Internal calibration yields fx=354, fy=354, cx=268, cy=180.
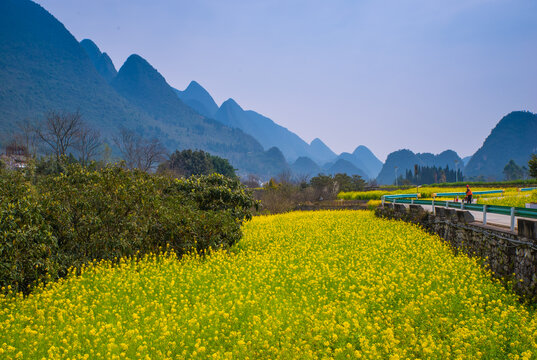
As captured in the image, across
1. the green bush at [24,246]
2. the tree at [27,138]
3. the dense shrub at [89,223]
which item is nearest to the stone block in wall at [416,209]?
the dense shrub at [89,223]

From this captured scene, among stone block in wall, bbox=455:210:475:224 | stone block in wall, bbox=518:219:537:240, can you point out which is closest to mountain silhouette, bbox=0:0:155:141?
stone block in wall, bbox=455:210:475:224

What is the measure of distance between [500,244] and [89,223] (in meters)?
10.7

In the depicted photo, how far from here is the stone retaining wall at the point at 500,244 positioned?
749 centimetres

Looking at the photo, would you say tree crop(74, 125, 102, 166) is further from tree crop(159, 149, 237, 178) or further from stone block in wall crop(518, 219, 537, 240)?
stone block in wall crop(518, 219, 537, 240)

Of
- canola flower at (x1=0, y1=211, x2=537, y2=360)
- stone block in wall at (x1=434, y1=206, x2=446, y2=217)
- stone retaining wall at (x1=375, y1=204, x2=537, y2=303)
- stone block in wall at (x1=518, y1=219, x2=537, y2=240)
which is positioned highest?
stone block in wall at (x1=518, y1=219, x2=537, y2=240)

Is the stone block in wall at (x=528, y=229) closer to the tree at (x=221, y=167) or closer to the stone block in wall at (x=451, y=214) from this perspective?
the stone block in wall at (x=451, y=214)

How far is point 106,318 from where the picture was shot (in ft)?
19.2

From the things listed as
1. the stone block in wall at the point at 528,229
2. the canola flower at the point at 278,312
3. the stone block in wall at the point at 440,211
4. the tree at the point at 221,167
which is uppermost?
the tree at the point at 221,167

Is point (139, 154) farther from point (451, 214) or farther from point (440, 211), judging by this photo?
point (451, 214)

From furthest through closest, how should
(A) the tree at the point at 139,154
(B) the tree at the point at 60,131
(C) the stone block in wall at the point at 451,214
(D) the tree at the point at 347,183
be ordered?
(D) the tree at the point at 347,183
(A) the tree at the point at 139,154
(B) the tree at the point at 60,131
(C) the stone block in wall at the point at 451,214

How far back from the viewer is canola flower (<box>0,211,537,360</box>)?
4848mm

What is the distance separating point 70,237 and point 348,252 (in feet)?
25.8

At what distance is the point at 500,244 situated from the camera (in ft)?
29.2

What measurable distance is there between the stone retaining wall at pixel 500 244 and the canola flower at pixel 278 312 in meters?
0.42
